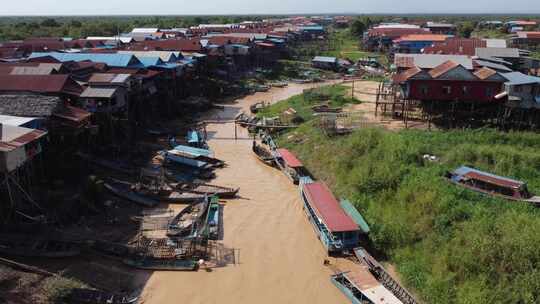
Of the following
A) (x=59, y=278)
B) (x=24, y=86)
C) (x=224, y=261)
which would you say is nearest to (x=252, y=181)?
(x=224, y=261)

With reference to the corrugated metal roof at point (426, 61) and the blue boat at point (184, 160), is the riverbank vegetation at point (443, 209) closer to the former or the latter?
the blue boat at point (184, 160)

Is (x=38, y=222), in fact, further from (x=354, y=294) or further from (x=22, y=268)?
(x=354, y=294)

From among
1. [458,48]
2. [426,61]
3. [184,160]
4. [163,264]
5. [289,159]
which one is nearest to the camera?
[163,264]

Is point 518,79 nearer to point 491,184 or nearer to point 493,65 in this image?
point 493,65

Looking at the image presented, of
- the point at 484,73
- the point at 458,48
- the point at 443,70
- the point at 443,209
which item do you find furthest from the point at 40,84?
the point at 458,48

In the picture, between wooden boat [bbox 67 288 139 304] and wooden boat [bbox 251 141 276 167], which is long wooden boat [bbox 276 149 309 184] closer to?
wooden boat [bbox 251 141 276 167]

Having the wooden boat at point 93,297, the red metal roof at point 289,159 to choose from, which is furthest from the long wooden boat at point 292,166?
the wooden boat at point 93,297

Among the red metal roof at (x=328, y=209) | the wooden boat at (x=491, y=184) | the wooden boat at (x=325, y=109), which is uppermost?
the wooden boat at (x=325, y=109)
